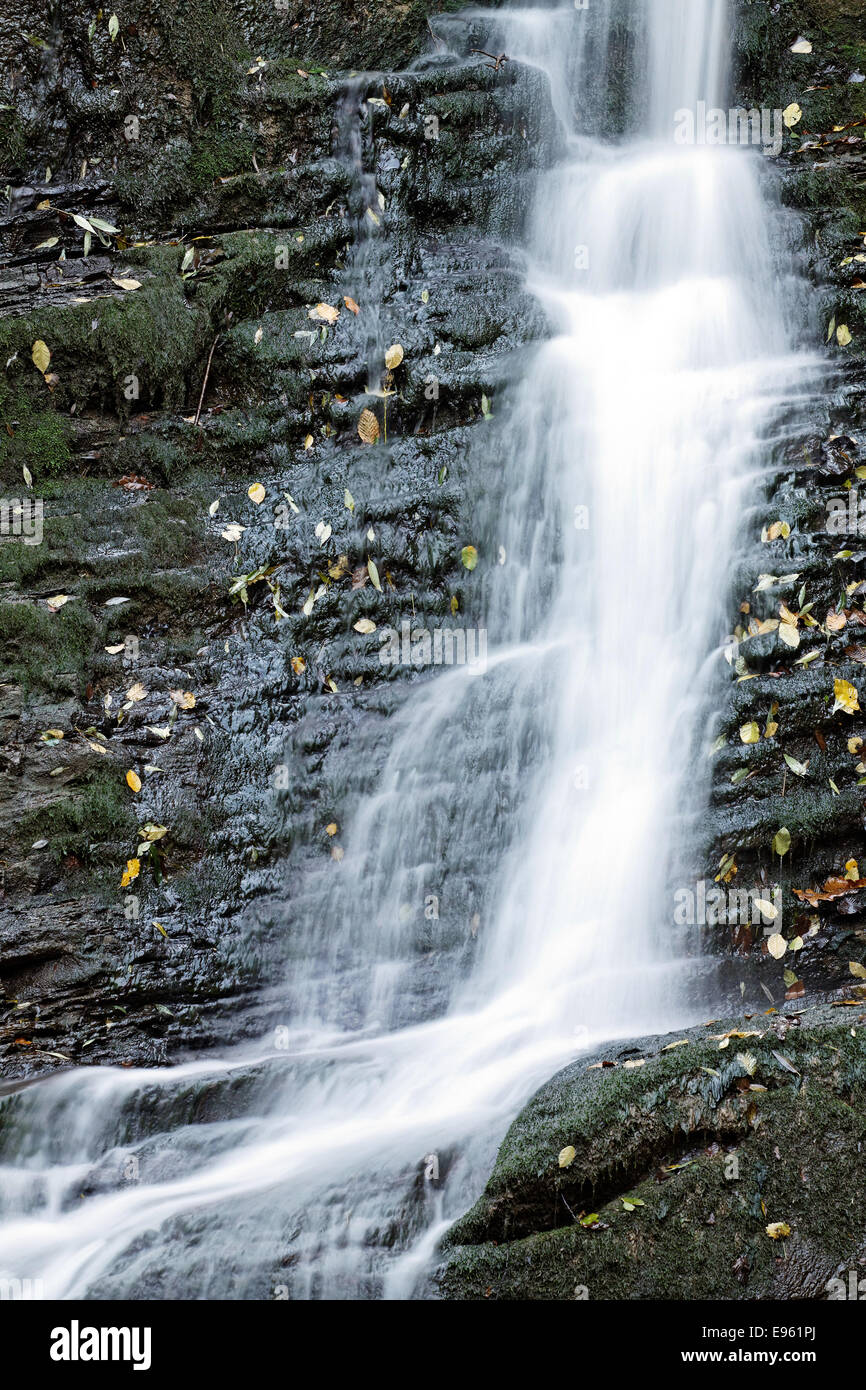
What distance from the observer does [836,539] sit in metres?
5.59

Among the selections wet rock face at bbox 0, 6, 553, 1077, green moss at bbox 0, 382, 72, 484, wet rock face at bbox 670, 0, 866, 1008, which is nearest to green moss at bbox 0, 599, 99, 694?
wet rock face at bbox 0, 6, 553, 1077

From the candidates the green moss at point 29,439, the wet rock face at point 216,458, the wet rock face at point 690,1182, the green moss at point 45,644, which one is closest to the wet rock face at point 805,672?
the wet rock face at point 690,1182

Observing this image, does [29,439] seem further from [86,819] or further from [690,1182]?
[690,1182]

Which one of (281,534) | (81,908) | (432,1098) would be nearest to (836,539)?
(281,534)

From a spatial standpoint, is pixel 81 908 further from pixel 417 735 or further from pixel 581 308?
pixel 581 308

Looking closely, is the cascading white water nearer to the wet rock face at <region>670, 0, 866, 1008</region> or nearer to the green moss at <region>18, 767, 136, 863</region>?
the wet rock face at <region>670, 0, 866, 1008</region>

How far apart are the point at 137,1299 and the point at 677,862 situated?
9.39 ft

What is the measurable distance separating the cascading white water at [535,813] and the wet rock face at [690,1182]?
34 centimetres

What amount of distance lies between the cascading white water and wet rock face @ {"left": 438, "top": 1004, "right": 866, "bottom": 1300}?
1.13ft

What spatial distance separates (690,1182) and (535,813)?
90.6 inches

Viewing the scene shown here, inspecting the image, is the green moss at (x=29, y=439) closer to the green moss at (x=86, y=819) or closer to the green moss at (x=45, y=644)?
the green moss at (x=45, y=644)

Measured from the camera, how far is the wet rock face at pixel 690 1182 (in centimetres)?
321

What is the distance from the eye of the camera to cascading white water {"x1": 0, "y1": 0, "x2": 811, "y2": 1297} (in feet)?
12.9

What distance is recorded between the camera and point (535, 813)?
18.0ft
